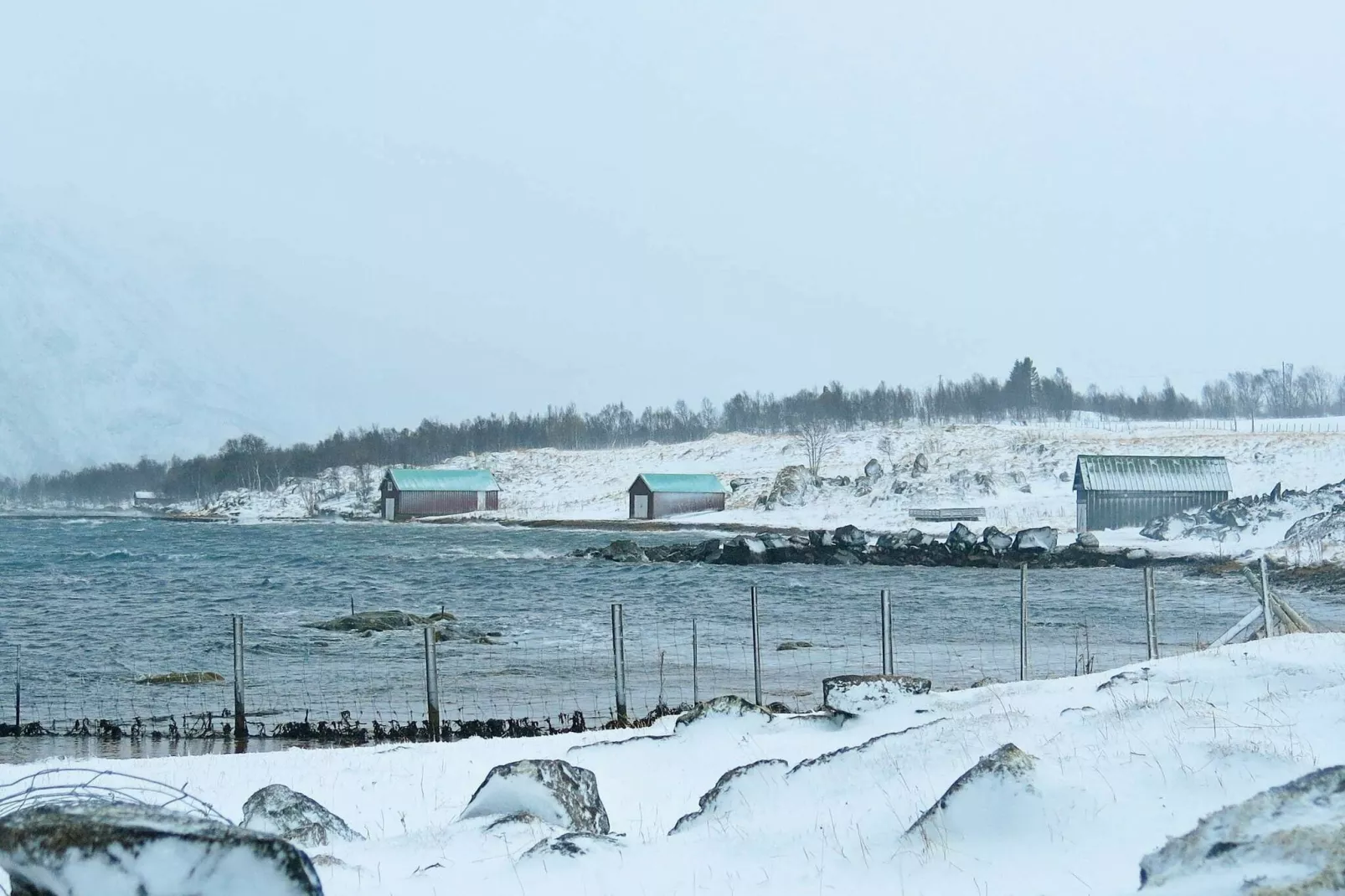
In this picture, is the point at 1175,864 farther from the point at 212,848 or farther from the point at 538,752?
the point at 538,752

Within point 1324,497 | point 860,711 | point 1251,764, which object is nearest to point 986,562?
point 1324,497

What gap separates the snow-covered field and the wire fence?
13.1 ft

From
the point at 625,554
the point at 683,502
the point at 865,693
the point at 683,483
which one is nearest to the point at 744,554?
the point at 625,554

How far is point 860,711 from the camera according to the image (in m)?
11.5

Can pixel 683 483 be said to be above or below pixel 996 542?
above

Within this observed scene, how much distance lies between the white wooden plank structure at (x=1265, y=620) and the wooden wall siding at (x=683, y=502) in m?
77.9

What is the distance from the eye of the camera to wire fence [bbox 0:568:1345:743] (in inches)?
663

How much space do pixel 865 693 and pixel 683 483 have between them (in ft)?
280

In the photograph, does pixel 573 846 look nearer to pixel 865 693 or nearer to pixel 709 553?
pixel 865 693

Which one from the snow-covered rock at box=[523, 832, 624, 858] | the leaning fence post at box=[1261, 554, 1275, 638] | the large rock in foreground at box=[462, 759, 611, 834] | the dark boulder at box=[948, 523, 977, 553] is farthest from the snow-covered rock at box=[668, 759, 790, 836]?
the dark boulder at box=[948, 523, 977, 553]

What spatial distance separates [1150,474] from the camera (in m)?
60.7

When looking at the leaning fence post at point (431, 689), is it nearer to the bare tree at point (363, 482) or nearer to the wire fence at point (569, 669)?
the wire fence at point (569, 669)

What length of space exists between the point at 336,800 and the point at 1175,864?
310 inches

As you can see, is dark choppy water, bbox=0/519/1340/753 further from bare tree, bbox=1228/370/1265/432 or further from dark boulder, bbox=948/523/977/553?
bare tree, bbox=1228/370/1265/432
